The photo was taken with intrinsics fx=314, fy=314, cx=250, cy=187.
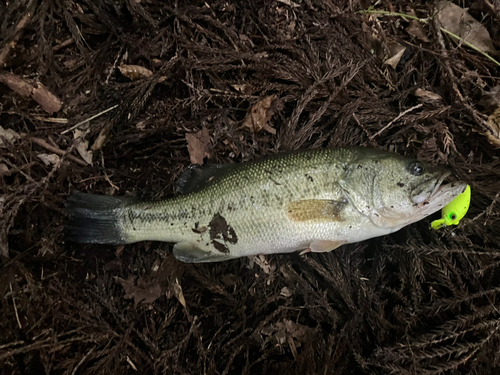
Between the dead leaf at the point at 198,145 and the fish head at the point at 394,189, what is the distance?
4.13 ft

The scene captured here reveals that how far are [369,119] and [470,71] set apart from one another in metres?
1.00

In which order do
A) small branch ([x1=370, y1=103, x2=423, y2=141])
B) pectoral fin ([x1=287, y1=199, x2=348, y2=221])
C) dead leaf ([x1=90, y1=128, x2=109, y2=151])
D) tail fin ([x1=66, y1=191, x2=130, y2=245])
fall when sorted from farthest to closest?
dead leaf ([x1=90, y1=128, x2=109, y2=151])
small branch ([x1=370, y1=103, x2=423, y2=141])
tail fin ([x1=66, y1=191, x2=130, y2=245])
pectoral fin ([x1=287, y1=199, x2=348, y2=221])

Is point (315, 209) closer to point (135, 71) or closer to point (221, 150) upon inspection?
point (221, 150)

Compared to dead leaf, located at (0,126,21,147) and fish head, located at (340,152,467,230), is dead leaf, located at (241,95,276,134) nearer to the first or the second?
fish head, located at (340,152,467,230)

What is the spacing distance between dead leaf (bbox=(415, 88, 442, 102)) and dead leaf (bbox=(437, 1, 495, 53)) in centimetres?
60

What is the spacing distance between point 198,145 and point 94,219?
110 centimetres

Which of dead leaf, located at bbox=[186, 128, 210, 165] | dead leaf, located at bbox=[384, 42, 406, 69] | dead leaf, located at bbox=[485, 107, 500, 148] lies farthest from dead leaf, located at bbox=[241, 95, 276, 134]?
dead leaf, located at bbox=[485, 107, 500, 148]

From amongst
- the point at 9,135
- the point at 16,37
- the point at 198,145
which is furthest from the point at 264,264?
the point at 16,37

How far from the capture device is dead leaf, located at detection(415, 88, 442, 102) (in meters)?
2.84

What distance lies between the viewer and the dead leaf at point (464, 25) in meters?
2.90

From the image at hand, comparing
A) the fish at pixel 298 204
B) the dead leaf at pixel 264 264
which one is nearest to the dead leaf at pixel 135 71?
the fish at pixel 298 204

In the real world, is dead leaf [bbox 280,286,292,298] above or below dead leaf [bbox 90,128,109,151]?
below

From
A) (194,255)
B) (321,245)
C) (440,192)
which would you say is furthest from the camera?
(194,255)

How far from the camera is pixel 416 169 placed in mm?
2383
